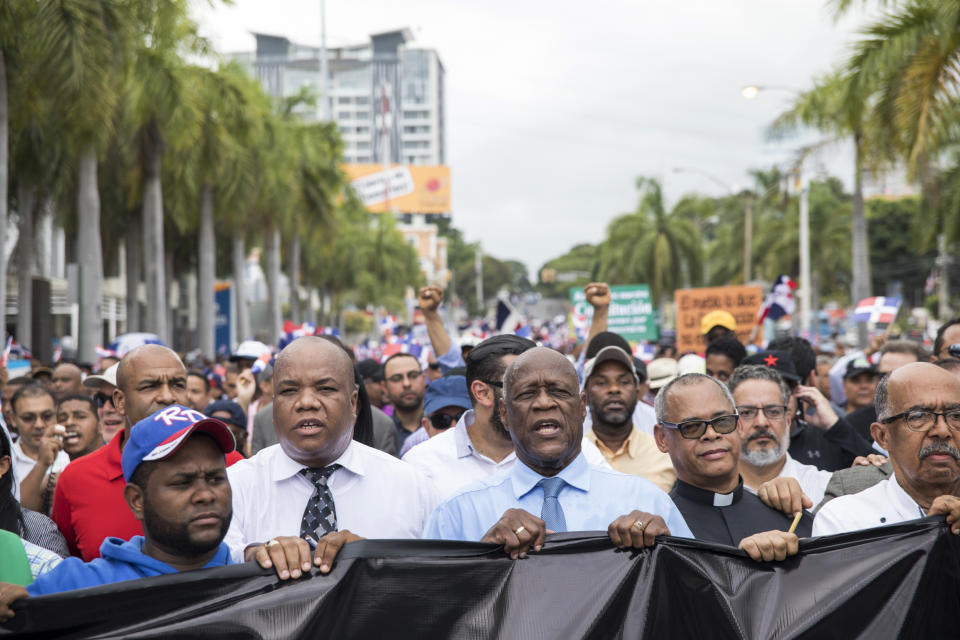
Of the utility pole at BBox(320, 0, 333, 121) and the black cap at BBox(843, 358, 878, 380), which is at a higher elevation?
the utility pole at BBox(320, 0, 333, 121)

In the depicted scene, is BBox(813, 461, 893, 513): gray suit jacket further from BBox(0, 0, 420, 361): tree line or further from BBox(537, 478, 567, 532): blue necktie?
BBox(0, 0, 420, 361): tree line

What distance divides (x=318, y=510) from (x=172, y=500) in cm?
79

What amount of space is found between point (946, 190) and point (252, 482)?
2851 cm

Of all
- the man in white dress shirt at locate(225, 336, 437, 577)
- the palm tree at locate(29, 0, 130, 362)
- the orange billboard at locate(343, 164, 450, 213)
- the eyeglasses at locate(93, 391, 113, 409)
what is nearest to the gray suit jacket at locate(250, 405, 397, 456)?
the eyeglasses at locate(93, 391, 113, 409)

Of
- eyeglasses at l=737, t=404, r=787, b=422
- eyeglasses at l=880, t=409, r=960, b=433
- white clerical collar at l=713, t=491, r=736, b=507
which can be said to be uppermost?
eyeglasses at l=880, t=409, r=960, b=433

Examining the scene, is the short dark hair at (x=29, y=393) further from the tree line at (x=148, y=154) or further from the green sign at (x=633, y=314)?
the green sign at (x=633, y=314)

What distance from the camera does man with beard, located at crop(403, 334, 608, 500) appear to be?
530 cm

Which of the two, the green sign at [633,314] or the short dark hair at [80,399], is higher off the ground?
the green sign at [633,314]

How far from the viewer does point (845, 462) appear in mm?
6914

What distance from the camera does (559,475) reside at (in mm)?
4039

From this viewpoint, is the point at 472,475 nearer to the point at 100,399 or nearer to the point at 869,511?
the point at 869,511

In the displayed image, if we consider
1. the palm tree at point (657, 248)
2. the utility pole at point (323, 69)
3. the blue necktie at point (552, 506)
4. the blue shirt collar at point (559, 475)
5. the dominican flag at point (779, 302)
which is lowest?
the blue necktie at point (552, 506)

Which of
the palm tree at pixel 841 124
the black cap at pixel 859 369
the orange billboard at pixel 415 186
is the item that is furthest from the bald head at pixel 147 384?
the orange billboard at pixel 415 186

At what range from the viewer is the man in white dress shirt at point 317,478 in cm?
426
